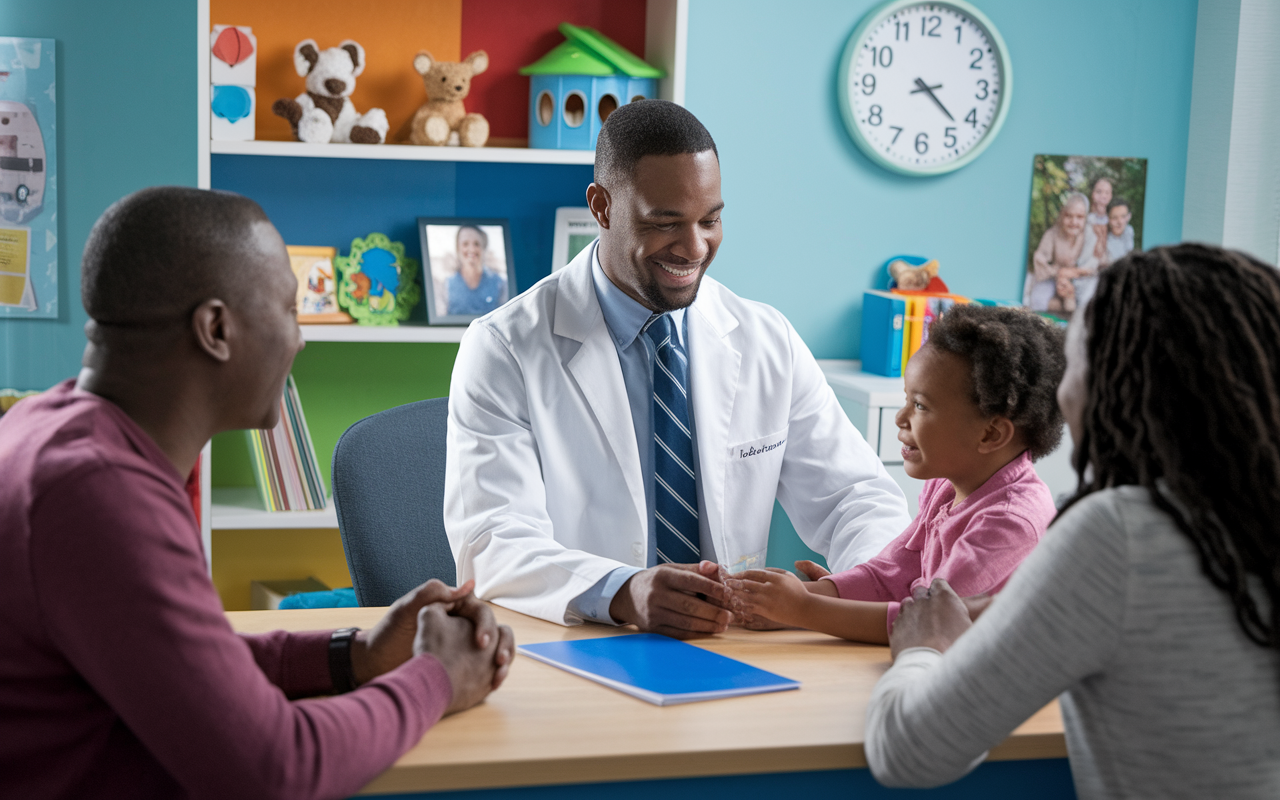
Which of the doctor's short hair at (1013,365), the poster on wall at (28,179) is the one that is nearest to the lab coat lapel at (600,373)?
the doctor's short hair at (1013,365)

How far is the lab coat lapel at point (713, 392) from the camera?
1.83 meters

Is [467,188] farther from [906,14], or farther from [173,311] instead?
[173,311]

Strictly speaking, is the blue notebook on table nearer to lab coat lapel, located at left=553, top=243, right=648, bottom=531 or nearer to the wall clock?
lab coat lapel, located at left=553, top=243, right=648, bottom=531

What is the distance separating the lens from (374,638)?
1.15m

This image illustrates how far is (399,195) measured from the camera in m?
2.82

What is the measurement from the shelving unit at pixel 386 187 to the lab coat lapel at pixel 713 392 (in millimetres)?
840

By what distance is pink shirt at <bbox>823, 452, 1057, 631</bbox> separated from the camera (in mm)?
1314

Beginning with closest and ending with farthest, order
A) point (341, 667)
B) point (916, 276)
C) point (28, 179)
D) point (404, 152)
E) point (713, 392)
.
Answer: point (341, 667) < point (713, 392) < point (28, 179) < point (404, 152) < point (916, 276)

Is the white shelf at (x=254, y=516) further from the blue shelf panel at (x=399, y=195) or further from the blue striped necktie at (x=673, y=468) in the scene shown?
the blue striped necktie at (x=673, y=468)

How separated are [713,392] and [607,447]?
0.22m

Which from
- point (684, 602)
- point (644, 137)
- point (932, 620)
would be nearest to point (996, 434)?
point (932, 620)

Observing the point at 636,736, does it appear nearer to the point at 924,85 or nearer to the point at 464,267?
the point at 464,267

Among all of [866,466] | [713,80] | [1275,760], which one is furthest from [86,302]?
[713,80]

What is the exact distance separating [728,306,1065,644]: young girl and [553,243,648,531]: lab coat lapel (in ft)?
1.30
